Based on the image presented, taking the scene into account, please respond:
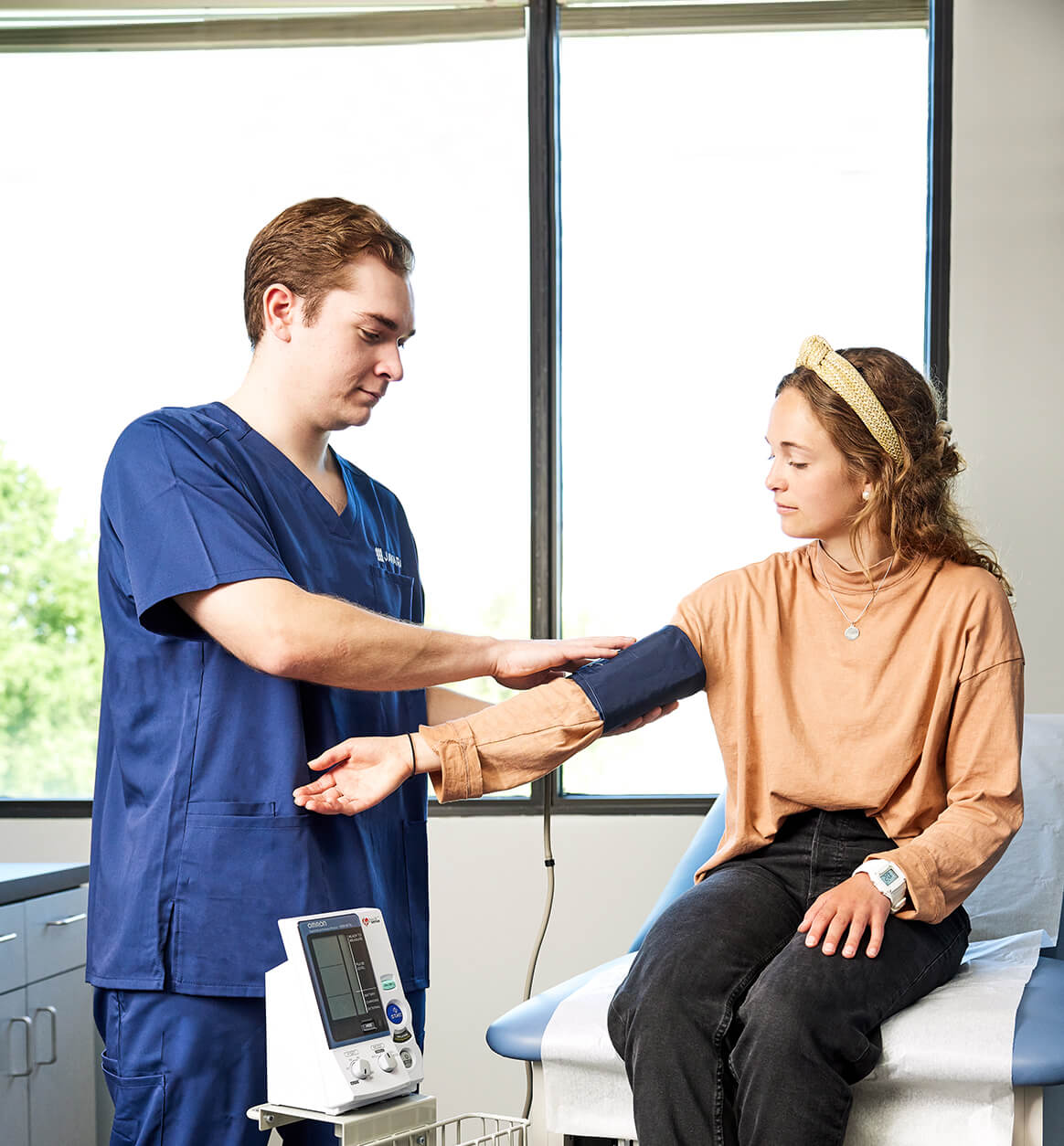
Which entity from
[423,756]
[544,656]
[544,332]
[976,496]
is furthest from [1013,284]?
[423,756]

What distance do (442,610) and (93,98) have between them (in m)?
1.51

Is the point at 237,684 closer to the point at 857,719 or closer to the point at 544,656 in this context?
the point at 544,656

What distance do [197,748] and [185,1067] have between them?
0.31 metres

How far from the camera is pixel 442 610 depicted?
2.91m

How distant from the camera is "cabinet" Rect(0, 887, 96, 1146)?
204 cm

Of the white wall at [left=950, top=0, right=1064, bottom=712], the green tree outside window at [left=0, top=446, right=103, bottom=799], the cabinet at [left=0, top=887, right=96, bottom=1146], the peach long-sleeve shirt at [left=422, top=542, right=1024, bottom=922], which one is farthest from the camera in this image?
the green tree outside window at [left=0, top=446, right=103, bottom=799]

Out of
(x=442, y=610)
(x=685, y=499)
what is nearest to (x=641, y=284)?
(x=685, y=499)

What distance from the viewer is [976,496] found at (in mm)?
2641

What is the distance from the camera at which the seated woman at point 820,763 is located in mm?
1312

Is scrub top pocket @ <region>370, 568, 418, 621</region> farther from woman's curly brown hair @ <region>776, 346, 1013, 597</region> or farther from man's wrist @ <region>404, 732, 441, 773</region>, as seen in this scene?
woman's curly brown hair @ <region>776, 346, 1013, 597</region>

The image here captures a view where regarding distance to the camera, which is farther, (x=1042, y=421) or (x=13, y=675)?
(x=13, y=675)

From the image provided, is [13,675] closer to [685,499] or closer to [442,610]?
[442,610]

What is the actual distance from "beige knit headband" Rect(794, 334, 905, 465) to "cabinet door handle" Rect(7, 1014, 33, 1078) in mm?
1649

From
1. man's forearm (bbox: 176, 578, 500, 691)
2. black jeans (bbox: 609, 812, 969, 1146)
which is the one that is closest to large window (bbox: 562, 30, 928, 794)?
black jeans (bbox: 609, 812, 969, 1146)
